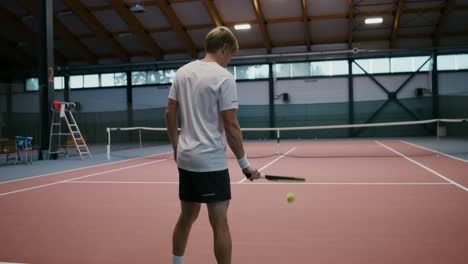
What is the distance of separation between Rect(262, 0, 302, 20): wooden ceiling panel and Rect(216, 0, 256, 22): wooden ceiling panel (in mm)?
704

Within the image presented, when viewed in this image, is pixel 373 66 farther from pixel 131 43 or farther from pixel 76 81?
pixel 76 81

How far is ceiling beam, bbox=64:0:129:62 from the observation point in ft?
69.6

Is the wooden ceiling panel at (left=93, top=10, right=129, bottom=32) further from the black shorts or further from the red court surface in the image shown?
the black shorts

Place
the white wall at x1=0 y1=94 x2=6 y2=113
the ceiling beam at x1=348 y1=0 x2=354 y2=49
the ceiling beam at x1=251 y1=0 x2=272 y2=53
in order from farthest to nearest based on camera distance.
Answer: the white wall at x1=0 y1=94 x2=6 y2=113 < the ceiling beam at x1=251 y1=0 x2=272 y2=53 < the ceiling beam at x1=348 y1=0 x2=354 y2=49

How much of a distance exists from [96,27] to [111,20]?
0.85m

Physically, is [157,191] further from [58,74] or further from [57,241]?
[58,74]

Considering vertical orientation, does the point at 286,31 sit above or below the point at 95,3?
below

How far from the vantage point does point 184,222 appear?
2719 mm

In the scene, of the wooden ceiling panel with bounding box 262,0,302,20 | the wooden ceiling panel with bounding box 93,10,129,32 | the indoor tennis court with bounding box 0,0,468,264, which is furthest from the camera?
the wooden ceiling panel with bounding box 93,10,129,32

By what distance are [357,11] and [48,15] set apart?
13.7 meters

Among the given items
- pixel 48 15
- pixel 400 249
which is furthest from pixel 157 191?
pixel 48 15

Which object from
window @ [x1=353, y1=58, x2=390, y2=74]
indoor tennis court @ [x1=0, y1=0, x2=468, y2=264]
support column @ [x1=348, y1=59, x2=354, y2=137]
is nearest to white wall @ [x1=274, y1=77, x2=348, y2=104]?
indoor tennis court @ [x1=0, y1=0, x2=468, y2=264]

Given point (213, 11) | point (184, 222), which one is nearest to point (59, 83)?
point (213, 11)

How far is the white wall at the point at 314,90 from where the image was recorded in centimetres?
2427
